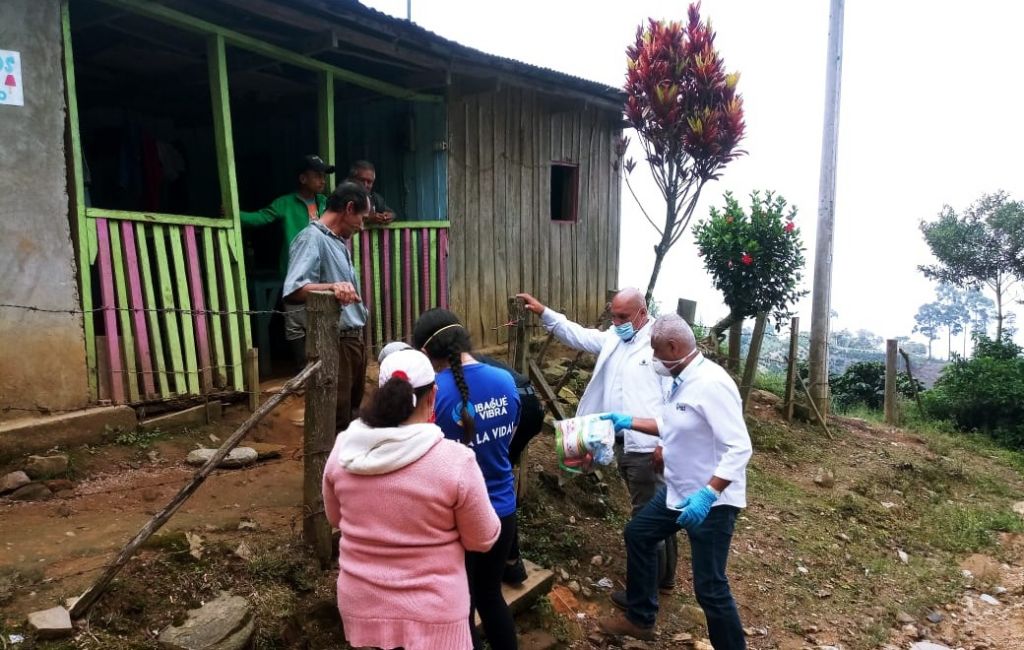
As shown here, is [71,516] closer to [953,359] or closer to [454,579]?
[454,579]

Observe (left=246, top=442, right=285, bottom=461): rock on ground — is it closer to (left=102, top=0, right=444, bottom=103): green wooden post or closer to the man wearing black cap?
the man wearing black cap

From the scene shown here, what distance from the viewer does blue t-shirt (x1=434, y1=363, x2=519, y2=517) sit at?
9.04 feet

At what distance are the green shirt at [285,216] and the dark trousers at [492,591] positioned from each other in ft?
11.8

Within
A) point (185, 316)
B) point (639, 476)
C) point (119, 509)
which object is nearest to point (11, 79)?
point (185, 316)

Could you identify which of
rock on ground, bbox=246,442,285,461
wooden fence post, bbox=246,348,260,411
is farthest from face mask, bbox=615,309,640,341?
wooden fence post, bbox=246,348,260,411

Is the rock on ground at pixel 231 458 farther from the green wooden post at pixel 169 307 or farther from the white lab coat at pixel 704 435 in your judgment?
the white lab coat at pixel 704 435

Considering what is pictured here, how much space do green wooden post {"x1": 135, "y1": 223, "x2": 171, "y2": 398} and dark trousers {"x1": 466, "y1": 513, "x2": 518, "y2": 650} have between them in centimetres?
338

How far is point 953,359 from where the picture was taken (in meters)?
11.7

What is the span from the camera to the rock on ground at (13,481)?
399cm

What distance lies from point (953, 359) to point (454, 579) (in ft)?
40.1

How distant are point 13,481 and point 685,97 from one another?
8.22 metres

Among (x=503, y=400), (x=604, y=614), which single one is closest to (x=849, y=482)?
(x=604, y=614)

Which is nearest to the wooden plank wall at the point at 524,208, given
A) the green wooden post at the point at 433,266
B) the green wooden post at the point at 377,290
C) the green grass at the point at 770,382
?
the green wooden post at the point at 433,266

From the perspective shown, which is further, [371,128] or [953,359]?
[953,359]
